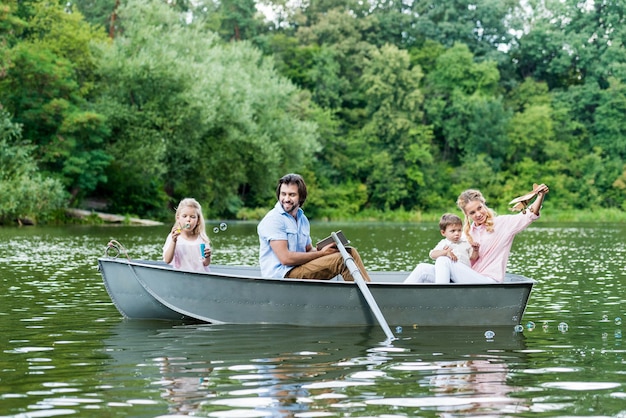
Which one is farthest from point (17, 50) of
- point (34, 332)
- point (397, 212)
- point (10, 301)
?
point (34, 332)

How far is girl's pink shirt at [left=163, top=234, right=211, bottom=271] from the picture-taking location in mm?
10867

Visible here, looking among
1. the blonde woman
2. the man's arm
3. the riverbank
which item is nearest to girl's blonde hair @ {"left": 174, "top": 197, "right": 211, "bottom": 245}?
the man's arm

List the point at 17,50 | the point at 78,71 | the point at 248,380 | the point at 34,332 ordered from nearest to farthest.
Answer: the point at 248,380, the point at 34,332, the point at 17,50, the point at 78,71

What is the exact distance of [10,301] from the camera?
41.2 ft

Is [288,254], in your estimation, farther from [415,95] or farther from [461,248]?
[415,95]

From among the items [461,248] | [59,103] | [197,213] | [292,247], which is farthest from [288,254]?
[59,103]

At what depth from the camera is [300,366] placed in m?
7.87

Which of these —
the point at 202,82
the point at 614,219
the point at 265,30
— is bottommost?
the point at 614,219

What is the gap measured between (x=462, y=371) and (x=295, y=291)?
272cm

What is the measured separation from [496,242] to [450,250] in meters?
0.51

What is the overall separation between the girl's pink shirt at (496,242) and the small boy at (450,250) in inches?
4.5

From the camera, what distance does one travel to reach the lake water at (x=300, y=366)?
6336 millimetres

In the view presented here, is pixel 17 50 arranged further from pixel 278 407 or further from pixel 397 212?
pixel 278 407

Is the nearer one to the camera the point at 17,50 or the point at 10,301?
the point at 10,301
